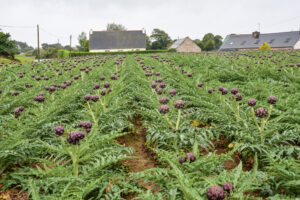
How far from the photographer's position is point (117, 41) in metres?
62.6

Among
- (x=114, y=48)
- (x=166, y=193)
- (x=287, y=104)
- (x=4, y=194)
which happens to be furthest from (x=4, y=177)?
(x=114, y=48)

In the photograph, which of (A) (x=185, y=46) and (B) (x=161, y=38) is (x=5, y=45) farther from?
(B) (x=161, y=38)

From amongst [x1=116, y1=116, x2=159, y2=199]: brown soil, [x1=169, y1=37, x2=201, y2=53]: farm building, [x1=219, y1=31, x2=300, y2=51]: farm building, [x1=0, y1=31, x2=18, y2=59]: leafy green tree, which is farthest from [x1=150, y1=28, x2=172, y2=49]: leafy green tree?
[x1=116, y1=116, x2=159, y2=199]: brown soil

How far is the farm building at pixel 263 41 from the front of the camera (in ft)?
176

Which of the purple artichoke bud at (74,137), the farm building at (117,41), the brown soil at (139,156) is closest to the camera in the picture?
the purple artichoke bud at (74,137)

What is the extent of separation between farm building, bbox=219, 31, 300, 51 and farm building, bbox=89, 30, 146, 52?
24.2m

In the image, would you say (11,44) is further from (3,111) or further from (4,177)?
(4,177)

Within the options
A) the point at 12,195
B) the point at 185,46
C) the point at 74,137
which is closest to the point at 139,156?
the point at 74,137

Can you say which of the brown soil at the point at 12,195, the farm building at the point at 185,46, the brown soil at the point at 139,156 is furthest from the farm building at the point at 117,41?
the brown soil at the point at 12,195

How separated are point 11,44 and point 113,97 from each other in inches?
1130

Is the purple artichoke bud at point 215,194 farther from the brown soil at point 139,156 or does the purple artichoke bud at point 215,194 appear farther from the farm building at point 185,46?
the farm building at point 185,46

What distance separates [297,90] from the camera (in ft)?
18.4

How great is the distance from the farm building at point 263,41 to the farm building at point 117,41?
2416 centimetres

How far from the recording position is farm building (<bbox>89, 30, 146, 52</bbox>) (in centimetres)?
6134
